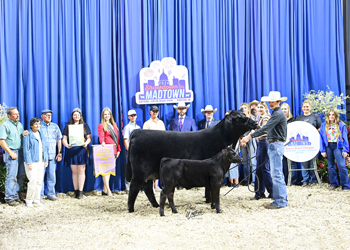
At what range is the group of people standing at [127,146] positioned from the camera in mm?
3848

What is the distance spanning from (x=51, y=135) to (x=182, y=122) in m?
2.14

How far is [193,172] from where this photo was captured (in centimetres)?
355

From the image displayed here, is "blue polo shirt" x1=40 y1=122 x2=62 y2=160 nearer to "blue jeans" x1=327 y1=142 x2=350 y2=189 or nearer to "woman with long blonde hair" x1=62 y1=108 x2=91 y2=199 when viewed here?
"woman with long blonde hair" x1=62 y1=108 x2=91 y2=199

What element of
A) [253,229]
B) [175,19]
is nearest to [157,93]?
[175,19]

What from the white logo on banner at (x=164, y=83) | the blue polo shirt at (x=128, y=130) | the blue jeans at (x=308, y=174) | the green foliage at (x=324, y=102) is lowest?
the blue jeans at (x=308, y=174)

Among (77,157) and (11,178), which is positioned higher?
(77,157)

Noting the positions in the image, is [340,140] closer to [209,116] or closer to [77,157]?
[209,116]

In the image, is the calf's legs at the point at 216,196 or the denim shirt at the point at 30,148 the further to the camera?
the denim shirt at the point at 30,148

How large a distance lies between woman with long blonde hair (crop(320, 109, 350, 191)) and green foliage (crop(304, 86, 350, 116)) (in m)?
0.62

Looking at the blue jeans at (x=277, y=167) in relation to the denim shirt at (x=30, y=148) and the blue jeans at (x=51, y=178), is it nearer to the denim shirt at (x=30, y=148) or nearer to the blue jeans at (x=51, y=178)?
the denim shirt at (x=30, y=148)

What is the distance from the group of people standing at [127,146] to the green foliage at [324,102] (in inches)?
11.1

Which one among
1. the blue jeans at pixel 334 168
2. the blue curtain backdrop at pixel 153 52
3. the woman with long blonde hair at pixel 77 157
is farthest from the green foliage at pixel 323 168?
the woman with long blonde hair at pixel 77 157

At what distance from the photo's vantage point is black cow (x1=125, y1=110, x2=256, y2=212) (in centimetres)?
368

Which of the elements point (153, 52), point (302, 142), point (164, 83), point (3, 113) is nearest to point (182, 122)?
point (164, 83)
